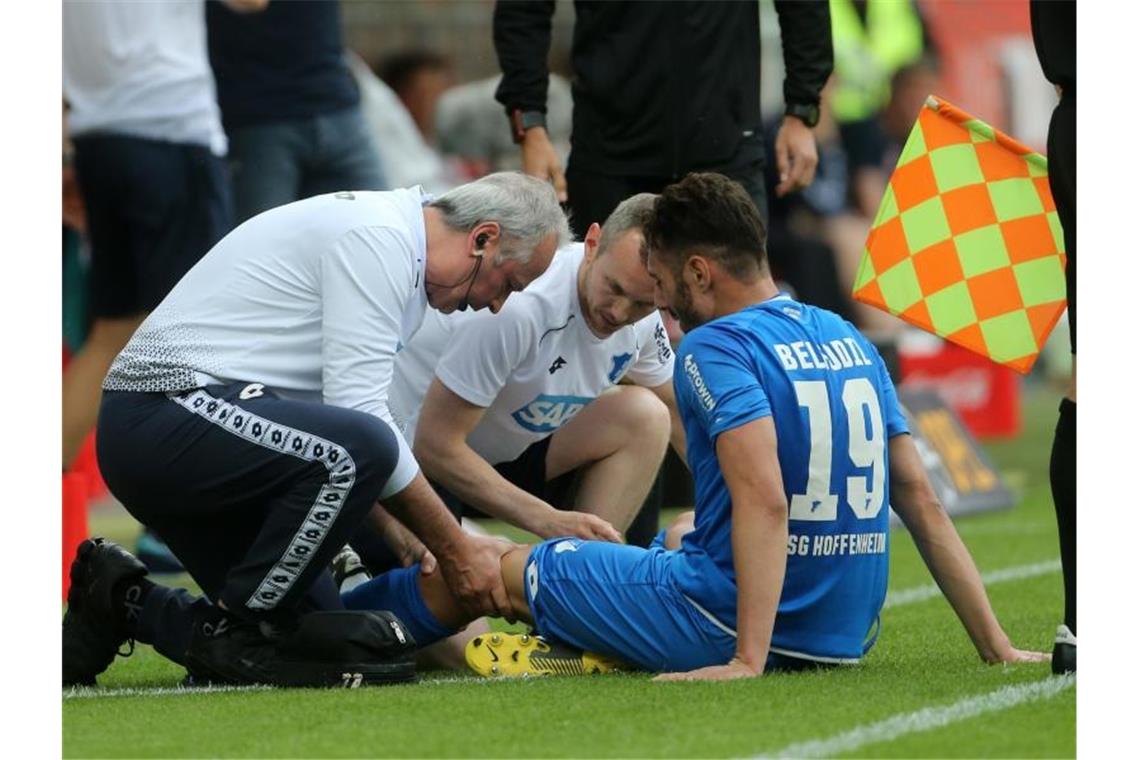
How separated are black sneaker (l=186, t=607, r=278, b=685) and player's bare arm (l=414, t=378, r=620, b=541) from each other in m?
0.80

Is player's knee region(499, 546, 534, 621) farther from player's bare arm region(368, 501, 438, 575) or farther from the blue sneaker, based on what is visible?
the blue sneaker

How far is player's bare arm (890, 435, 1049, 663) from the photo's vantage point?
16.0 ft

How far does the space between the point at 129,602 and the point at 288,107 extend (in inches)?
133

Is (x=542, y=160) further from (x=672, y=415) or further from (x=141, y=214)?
(x=141, y=214)

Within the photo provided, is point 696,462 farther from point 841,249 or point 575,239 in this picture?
point 841,249

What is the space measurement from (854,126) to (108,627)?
1070 cm

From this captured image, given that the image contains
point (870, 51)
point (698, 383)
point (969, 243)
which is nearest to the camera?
point (698, 383)

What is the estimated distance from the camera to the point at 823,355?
15.7 ft

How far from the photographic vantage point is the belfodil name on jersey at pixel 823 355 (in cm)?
470

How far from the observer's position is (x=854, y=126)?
1517 centimetres

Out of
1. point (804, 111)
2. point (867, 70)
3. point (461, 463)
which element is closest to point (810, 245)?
point (867, 70)

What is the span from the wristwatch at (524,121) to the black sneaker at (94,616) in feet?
6.79

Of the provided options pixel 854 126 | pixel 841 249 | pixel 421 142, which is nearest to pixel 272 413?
pixel 421 142

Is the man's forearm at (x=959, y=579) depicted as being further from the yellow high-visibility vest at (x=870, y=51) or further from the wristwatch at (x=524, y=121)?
the yellow high-visibility vest at (x=870, y=51)
